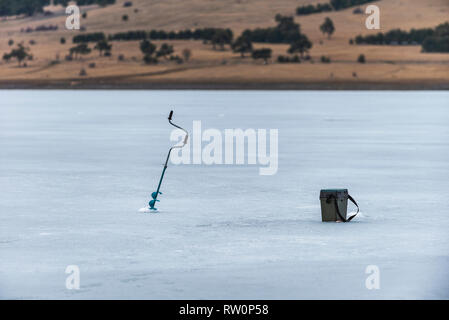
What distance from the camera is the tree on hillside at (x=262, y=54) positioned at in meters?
141

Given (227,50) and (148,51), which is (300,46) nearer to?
(227,50)

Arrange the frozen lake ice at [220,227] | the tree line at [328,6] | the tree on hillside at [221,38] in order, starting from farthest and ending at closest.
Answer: the tree line at [328,6]
the tree on hillside at [221,38]
the frozen lake ice at [220,227]

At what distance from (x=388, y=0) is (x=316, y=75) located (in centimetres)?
4026

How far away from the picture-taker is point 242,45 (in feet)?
485

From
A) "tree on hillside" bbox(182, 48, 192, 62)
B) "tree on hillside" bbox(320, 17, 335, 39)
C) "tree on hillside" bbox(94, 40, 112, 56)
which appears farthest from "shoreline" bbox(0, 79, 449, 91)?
"tree on hillside" bbox(320, 17, 335, 39)

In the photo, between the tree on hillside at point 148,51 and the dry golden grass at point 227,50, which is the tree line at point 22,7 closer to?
the dry golden grass at point 227,50

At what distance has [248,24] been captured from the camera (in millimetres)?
166375

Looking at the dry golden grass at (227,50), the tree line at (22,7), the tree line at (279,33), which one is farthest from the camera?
the tree line at (22,7)

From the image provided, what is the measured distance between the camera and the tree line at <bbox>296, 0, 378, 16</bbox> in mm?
169875

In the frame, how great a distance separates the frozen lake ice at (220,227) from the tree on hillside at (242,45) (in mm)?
123848

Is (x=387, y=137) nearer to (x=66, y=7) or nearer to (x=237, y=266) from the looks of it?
(x=237, y=266)

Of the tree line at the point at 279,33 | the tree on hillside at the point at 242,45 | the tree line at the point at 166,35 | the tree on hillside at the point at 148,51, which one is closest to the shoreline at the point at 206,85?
the tree on hillside at the point at 148,51

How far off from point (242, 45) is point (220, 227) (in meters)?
137

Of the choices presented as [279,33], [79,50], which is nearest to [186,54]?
[79,50]
